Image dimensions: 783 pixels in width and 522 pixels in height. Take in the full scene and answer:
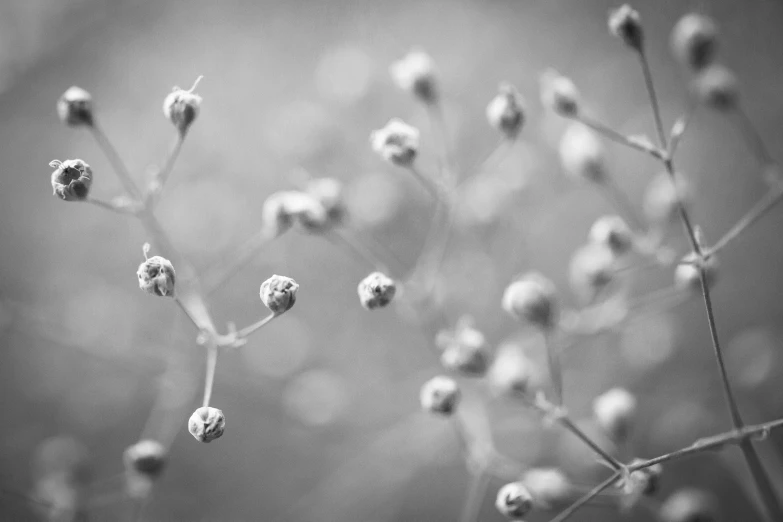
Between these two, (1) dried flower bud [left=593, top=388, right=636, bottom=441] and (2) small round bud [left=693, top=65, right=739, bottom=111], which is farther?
(2) small round bud [left=693, top=65, right=739, bottom=111]

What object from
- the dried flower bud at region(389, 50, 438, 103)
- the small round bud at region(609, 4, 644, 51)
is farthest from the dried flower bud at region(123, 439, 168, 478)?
the small round bud at region(609, 4, 644, 51)

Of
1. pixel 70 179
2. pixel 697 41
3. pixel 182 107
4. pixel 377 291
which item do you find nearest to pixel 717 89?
pixel 697 41

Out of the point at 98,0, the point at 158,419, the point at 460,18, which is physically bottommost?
the point at 158,419

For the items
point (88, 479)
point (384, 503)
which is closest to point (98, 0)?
point (88, 479)

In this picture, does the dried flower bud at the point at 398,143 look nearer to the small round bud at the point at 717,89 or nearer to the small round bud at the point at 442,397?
the small round bud at the point at 442,397

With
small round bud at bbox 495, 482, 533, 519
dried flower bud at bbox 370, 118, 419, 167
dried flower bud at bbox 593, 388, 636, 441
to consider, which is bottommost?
small round bud at bbox 495, 482, 533, 519

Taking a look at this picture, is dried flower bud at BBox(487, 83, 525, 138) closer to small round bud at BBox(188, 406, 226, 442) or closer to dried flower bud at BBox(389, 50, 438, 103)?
dried flower bud at BBox(389, 50, 438, 103)

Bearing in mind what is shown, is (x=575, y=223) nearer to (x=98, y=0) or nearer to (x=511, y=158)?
(x=511, y=158)
